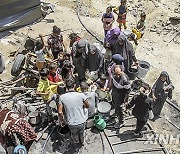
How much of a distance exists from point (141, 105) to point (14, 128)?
288cm

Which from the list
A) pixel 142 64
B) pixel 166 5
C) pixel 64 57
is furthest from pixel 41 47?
pixel 166 5

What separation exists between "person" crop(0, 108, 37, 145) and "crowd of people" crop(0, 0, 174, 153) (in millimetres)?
26

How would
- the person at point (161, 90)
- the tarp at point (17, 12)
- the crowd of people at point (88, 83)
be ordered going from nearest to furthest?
the crowd of people at point (88, 83)
the person at point (161, 90)
the tarp at point (17, 12)

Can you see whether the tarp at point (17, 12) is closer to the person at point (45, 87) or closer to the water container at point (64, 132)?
the person at point (45, 87)

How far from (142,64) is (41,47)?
301cm

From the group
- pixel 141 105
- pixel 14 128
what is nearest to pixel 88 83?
pixel 141 105

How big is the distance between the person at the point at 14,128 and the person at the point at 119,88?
2197 mm

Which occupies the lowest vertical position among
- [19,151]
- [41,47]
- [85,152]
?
[85,152]

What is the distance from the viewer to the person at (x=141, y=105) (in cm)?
803

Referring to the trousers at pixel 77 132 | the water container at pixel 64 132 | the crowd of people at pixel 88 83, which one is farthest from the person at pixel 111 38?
the trousers at pixel 77 132

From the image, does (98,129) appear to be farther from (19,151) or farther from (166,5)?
(166,5)

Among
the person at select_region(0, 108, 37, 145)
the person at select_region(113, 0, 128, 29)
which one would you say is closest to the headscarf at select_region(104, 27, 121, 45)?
the person at select_region(113, 0, 128, 29)

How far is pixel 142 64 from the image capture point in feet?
34.5

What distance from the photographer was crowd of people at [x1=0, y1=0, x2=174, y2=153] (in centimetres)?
767
